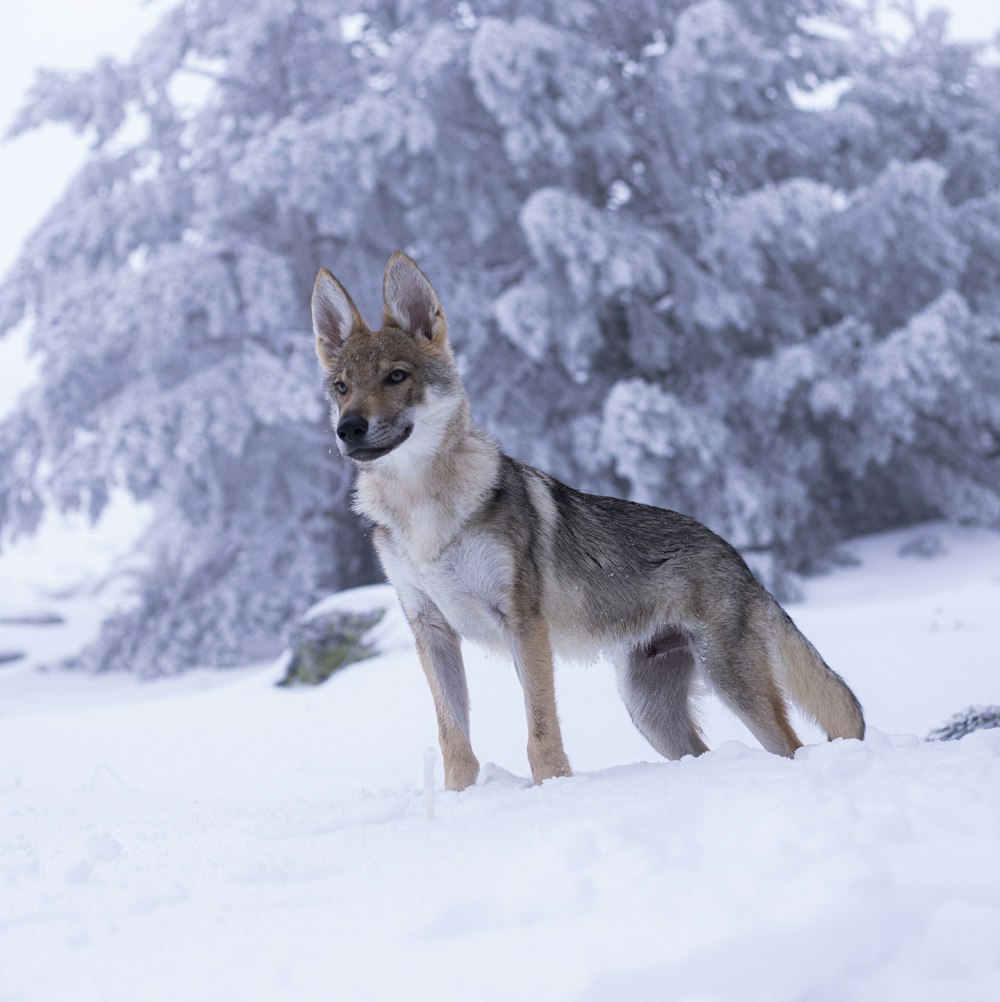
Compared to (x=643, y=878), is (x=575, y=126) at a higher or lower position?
higher

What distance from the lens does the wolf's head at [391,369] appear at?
361cm

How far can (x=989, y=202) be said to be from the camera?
14875mm

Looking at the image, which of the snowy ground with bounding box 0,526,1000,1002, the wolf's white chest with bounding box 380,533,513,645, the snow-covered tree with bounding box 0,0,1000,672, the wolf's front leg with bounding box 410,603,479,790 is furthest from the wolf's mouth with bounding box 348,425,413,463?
the snow-covered tree with bounding box 0,0,1000,672

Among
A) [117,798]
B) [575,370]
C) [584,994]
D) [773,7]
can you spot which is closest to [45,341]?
[575,370]

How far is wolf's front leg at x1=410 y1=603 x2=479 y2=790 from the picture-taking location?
3961 mm

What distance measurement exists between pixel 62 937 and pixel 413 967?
87 cm

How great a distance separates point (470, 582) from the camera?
371 centimetres

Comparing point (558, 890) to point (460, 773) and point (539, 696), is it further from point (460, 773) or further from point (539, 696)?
point (460, 773)

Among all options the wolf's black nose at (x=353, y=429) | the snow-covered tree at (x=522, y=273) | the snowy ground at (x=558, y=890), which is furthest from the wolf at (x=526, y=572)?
the snow-covered tree at (x=522, y=273)

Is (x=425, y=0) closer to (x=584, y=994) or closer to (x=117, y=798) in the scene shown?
(x=117, y=798)

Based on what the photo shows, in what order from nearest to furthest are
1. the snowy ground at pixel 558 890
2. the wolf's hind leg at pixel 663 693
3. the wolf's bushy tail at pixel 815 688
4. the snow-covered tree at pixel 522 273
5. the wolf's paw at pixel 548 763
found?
the snowy ground at pixel 558 890 < the wolf's paw at pixel 548 763 < the wolf's bushy tail at pixel 815 688 < the wolf's hind leg at pixel 663 693 < the snow-covered tree at pixel 522 273

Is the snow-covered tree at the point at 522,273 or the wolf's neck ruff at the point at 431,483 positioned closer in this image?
the wolf's neck ruff at the point at 431,483

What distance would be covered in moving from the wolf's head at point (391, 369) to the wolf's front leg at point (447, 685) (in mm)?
664

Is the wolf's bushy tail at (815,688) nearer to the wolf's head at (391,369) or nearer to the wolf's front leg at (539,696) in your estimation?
the wolf's front leg at (539,696)
